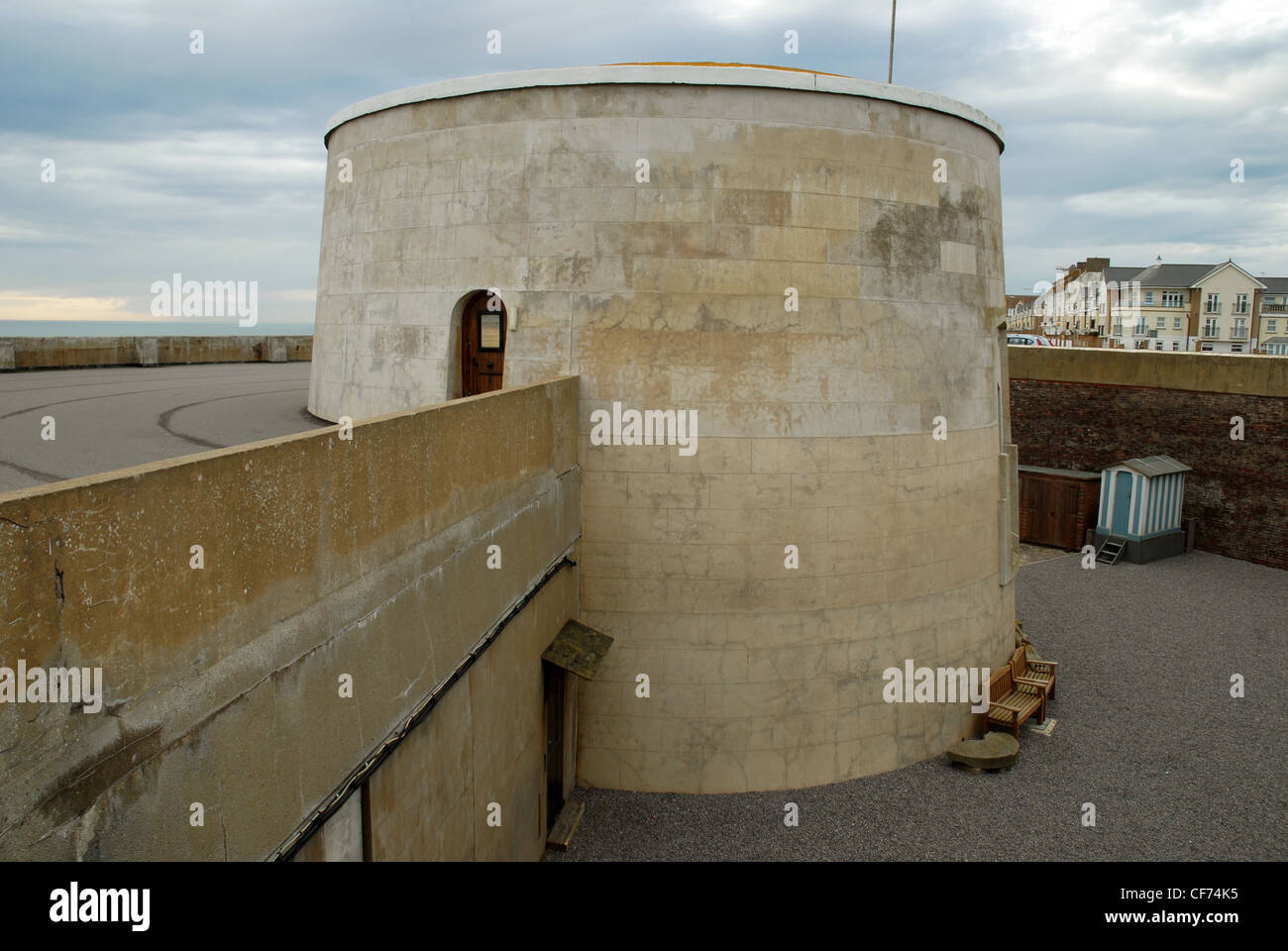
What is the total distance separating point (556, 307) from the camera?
12312 millimetres

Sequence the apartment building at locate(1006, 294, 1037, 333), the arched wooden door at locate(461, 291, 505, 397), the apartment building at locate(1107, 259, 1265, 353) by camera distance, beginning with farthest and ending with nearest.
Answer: the apartment building at locate(1006, 294, 1037, 333) < the apartment building at locate(1107, 259, 1265, 353) < the arched wooden door at locate(461, 291, 505, 397)

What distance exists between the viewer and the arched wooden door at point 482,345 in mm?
13055

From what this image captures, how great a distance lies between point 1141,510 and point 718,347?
18834 mm

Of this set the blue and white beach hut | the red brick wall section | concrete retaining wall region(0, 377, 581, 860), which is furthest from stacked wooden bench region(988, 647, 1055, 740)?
the red brick wall section

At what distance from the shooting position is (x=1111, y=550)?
25750 mm

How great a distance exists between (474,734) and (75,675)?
4.99 m

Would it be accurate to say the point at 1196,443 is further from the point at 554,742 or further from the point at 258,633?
Answer: the point at 258,633

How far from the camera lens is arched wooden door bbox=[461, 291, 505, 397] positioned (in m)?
13.1

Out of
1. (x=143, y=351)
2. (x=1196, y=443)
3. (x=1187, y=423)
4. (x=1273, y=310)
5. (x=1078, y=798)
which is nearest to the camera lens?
(x=1078, y=798)

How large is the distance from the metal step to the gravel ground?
23.4 ft

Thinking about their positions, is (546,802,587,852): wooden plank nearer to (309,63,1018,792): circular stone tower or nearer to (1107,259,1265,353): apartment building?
(309,63,1018,792): circular stone tower

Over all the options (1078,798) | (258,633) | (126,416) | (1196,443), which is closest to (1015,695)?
(1078,798)

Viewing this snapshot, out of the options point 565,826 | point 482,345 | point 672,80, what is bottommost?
point 565,826
